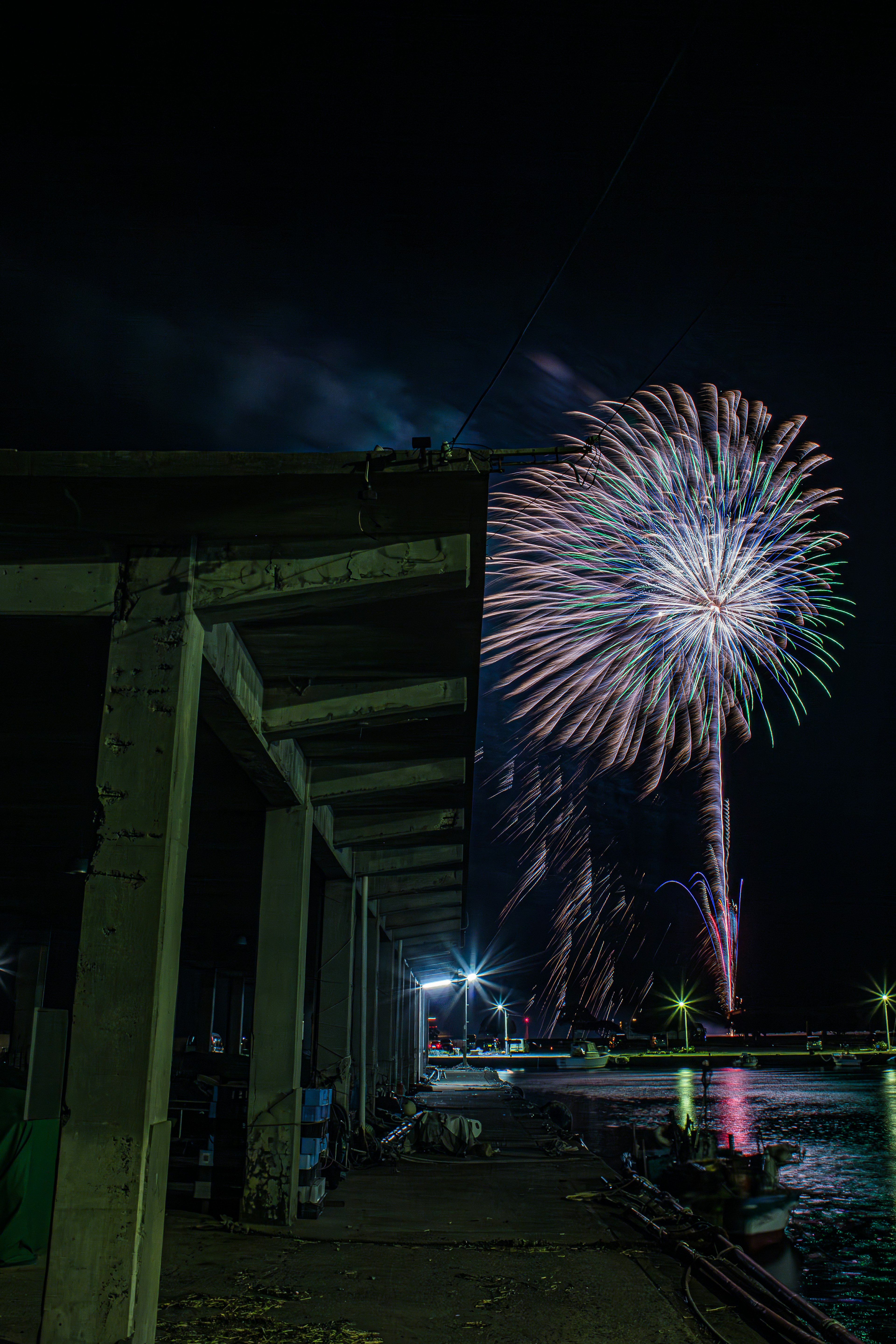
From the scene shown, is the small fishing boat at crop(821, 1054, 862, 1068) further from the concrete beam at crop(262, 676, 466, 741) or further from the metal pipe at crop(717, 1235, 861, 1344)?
the concrete beam at crop(262, 676, 466, 741)

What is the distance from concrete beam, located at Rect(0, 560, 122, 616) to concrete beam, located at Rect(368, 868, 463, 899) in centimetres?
1859

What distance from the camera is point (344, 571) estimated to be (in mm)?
9609

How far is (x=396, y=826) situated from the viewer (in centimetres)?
2117

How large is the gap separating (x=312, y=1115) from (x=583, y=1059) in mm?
144081

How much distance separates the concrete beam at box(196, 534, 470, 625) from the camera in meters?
9.11

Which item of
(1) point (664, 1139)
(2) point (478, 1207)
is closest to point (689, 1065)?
(1) point (664, 1139)

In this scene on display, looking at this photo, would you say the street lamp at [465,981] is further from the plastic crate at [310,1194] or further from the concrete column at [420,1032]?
the plastic crate at [310,1194]

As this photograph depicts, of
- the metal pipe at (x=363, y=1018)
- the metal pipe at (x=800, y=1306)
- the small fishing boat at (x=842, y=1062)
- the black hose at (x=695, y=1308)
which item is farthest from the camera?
the small fishing boat at (x=842, y=1062)

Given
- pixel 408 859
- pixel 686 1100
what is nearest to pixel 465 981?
pixel 686 1100

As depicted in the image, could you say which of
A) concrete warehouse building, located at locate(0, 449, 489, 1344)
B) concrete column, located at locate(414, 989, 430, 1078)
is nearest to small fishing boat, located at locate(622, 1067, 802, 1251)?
concrete warehouse building, located at locate(0, 449, 489, 1344)

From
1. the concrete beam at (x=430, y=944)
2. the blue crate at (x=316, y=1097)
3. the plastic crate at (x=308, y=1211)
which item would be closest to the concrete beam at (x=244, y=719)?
the blue crate at (x=316, y=1097)

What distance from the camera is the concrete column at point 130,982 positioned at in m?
7.05

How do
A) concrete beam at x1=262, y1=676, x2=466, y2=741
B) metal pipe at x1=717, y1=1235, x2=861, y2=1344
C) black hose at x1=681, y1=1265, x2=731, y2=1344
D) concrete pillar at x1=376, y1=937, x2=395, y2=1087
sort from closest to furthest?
1. black hose at x1=681, y1=1265, x2=731, y2=1344
2. metal pipe at x1=717, y1=1235, x2=861, y2=1344
3. concrete beam at x1=262, y1=676, x2=466, y2=741
4. concrete pillar at x1=376, y1=937, x2=395, y2=1087

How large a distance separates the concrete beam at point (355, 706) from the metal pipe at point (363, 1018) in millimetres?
8812
